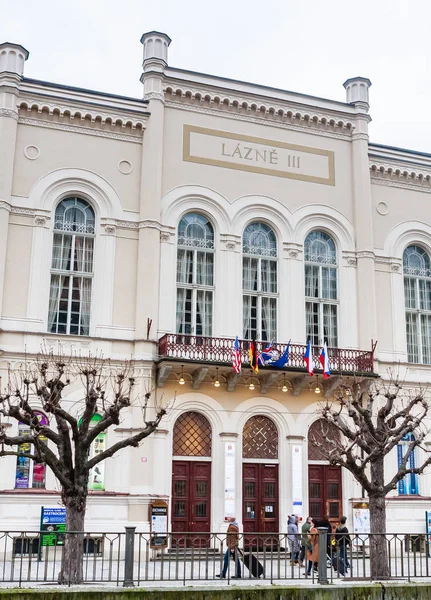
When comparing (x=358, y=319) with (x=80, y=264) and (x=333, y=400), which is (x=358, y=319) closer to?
(x=333, y=400)

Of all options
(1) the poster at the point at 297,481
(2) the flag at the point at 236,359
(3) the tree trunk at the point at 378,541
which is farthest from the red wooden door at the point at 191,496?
(3) the tree trunk at the point at 378,541

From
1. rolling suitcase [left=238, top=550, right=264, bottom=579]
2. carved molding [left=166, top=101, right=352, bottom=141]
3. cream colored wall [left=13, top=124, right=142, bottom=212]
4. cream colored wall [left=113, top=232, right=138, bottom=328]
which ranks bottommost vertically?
rolling suitcase [left=238, top=550, right=264, bottom=579]

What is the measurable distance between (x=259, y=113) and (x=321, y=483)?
49.8ft

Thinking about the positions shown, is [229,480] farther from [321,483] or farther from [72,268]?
[72,268]

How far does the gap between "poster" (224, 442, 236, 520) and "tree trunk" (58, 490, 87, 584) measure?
1088 centimetres

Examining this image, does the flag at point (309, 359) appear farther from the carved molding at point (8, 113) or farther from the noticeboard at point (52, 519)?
the carved molding at point (8, 113)

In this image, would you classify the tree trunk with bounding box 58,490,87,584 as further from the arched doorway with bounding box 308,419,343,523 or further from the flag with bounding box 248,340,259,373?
the arched doorway with bounding box 308,419,343,523

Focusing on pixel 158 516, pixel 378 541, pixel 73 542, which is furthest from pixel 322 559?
pixel 158 516

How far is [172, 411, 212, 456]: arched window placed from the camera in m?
28.6

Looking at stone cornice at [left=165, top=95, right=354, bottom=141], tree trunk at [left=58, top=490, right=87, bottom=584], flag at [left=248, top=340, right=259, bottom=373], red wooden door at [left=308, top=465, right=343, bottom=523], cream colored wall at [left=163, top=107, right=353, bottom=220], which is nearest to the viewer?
tree trunk at [left=58, top=490, right=87, bottom=584]

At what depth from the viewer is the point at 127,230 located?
97.4 feet

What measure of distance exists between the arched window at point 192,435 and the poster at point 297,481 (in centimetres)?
331

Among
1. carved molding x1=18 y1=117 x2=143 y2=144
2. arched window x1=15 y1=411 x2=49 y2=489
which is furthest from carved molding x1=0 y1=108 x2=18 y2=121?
arched window x1=15 y1=411 x2=49 y2=489

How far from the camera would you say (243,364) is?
28547 millimetres
